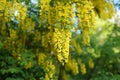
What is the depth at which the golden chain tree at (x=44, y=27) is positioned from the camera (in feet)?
25.6

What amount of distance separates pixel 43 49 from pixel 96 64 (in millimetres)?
3807

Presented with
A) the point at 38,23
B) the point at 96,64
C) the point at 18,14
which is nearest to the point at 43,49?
the point at 38,23

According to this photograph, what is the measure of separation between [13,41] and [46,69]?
1.14m

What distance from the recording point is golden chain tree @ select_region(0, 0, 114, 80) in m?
7.82

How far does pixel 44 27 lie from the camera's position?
29.4ft

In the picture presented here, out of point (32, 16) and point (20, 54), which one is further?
point (32, 16)

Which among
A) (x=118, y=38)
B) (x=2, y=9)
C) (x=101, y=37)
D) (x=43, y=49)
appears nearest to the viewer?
(x=2, y=9)

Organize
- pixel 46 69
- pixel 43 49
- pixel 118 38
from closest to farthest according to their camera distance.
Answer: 1. pixel 46 69
2. pixel 43 49
3. pixel 118 38

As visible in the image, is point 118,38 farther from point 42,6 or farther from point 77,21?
point 42,6

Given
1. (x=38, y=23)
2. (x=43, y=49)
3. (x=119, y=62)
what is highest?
(x=38, y=23)

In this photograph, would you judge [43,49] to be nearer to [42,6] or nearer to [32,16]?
[32,16]

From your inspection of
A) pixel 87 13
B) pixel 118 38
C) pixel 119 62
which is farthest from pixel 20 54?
pixel 119 62

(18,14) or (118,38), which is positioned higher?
(18,14)

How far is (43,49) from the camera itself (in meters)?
9.41
